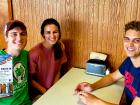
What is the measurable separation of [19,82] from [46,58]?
45cm

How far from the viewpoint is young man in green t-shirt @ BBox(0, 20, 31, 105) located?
153 centimetres

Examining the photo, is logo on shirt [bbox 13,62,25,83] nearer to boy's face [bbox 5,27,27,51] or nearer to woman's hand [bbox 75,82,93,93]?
boy's face [bbox 5,27,27,51]

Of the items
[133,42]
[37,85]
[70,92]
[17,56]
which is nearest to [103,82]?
[70,92]

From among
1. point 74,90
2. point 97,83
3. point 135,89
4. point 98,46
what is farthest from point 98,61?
point 135,89

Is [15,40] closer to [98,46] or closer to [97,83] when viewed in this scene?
[97,83]

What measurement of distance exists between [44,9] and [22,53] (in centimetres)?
70

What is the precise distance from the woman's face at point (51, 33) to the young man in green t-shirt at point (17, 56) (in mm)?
338

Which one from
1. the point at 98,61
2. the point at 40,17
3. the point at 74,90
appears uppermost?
the point at 40,17

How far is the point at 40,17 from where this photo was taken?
224 centimetres

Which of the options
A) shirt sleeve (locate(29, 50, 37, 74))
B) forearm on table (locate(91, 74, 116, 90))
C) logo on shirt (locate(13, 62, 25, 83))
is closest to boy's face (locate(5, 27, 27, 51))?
logo on shirt (locate(13, 62, 25, 83))

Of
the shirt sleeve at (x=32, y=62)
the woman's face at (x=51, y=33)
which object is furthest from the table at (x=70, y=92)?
the woman's face at (x=51, y=33)

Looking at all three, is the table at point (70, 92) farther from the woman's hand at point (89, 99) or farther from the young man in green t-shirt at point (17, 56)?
the young man in green t-shirt at point (17, 56)

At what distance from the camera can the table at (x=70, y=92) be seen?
1521 mm

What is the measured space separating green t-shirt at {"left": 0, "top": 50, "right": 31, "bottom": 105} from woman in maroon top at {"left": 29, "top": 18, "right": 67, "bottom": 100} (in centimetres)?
16
